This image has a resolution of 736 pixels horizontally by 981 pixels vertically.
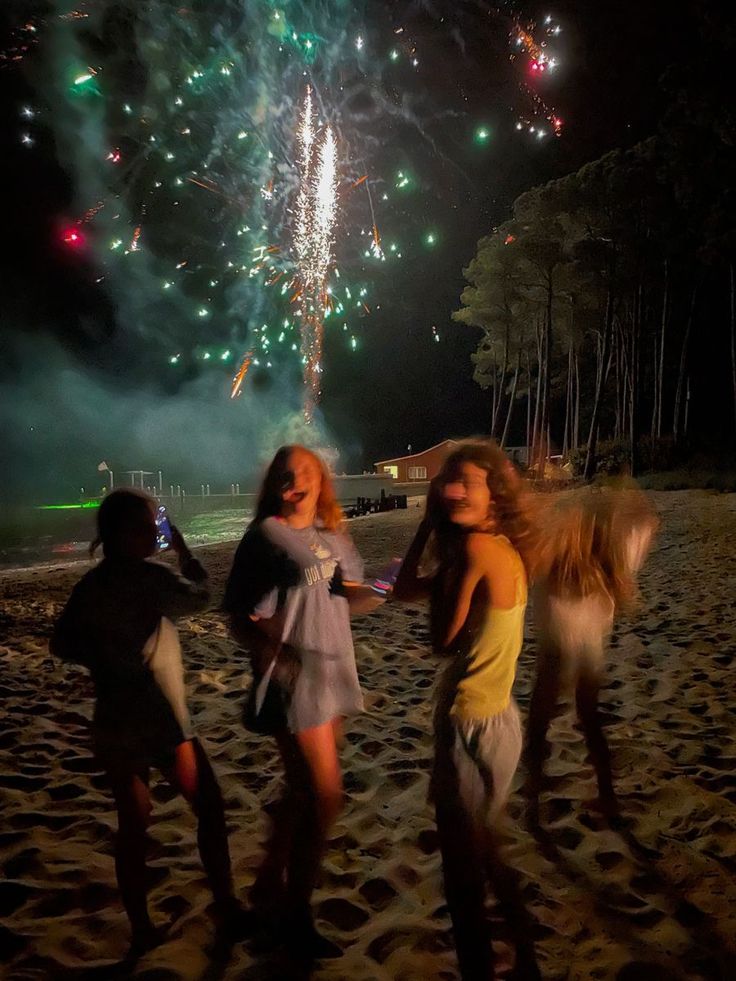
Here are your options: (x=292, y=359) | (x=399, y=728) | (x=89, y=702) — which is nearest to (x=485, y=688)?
(x=399, y=728)

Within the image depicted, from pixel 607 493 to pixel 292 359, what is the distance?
77.2 m

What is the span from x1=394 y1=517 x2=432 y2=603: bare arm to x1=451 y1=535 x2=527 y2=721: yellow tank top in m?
0.29

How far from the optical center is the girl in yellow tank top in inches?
74.2

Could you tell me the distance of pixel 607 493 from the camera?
3.35 metres

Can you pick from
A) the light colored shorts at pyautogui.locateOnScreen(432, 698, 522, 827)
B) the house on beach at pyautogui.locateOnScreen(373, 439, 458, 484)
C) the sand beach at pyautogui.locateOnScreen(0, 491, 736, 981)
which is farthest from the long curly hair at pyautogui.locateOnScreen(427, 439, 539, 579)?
the house on beach at pyautogui.locateOnScreen(373, 439, 458, 484)

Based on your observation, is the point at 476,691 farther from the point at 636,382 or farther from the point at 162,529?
the point at 636,382

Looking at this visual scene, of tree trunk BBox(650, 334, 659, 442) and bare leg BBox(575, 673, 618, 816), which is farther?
tree trunk BBox(650, 334, 659, 442)

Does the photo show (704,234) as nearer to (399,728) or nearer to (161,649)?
(399,728)

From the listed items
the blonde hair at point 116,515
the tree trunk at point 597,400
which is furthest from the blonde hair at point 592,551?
the tree trunk at point 597,400

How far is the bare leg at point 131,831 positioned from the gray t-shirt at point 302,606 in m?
0.58

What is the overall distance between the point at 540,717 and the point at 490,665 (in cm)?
136

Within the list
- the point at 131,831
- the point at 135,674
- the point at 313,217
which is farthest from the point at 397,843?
the point at 313,217

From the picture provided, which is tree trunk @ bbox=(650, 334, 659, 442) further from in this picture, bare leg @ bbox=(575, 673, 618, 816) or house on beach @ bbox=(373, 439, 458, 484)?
house on beach @ bbox=(373, 439, 458, 484)

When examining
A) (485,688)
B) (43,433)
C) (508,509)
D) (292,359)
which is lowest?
(485,688)
